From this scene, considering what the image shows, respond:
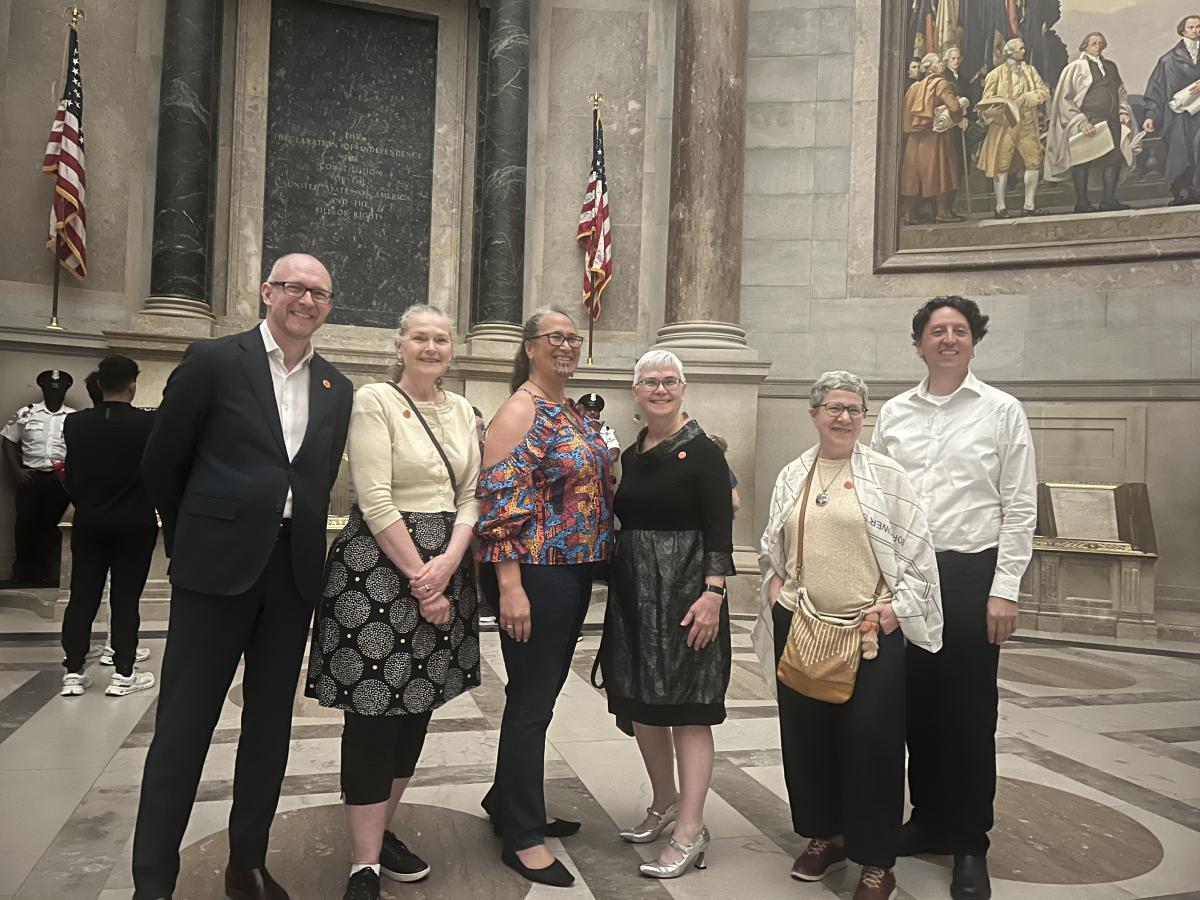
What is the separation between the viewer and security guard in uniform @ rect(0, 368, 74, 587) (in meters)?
8.26

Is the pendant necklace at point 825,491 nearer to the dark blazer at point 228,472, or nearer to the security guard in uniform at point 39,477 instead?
the dark blazer at point 228,472

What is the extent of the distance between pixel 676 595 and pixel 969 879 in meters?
1.31

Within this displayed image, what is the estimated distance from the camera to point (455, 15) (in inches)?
408

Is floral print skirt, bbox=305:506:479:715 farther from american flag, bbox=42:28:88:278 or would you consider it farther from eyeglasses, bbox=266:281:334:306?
american flag, bbox=42:28:88:278

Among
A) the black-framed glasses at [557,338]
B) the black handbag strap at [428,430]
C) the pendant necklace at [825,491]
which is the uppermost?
the black-framed glasses at [557,338]

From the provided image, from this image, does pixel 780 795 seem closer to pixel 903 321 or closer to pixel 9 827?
pixel 9 827

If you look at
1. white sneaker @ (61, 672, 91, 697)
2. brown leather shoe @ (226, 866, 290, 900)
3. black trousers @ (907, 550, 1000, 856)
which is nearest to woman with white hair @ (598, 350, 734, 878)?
black trousers @ (907, 550, 1000, 856)

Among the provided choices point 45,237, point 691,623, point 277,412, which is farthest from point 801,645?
point 45,237

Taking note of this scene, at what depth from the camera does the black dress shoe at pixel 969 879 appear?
8.94 feet

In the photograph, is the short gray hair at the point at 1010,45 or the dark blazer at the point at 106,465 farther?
the short gray hair at the point at 1010,45

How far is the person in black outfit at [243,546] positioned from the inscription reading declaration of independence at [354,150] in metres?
7.66

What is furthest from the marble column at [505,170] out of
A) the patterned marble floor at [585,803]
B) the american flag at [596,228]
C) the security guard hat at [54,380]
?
the patterned marble floor at [585,803]

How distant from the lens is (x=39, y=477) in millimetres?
8289

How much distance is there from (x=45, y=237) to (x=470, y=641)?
861cm
